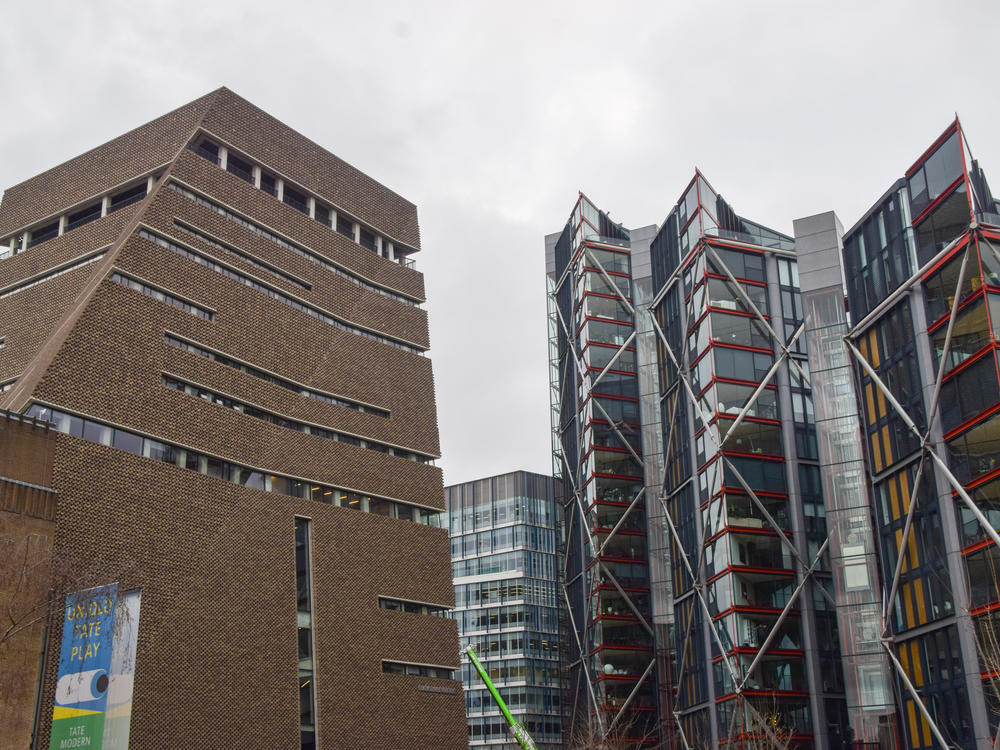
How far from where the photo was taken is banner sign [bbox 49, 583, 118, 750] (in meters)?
30.5

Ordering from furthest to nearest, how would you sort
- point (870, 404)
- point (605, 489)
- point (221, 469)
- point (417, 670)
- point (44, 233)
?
point (605, 489), point (44, 233), point (417, 670), point (221, 469), point (870, 404)

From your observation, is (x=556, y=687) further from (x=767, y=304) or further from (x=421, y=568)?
(x=767, y=304)

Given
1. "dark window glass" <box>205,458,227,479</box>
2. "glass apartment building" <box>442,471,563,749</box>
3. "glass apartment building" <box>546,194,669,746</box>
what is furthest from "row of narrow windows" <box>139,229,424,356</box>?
"glass apartment building" <box>442,471,563,749</box>

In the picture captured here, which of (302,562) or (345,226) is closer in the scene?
(302,562)

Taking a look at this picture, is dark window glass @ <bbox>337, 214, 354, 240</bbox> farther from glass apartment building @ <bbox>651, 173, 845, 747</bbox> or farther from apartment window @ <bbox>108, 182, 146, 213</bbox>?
glass apartment building @ <bbox>651, 173, 845, 747</bbox>

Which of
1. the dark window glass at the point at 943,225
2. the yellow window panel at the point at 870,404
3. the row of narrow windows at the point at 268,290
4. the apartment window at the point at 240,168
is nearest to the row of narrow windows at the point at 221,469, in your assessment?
the row of narrow windows at the point at 268,290

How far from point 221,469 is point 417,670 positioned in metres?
18.2

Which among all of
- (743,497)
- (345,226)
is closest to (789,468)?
(743,497)

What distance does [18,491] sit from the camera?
25.8 m

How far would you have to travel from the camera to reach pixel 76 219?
72875 millimetres

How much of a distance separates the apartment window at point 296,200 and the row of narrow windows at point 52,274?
1433cm

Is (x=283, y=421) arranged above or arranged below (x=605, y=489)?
above

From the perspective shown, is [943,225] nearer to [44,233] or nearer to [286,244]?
[286,244]

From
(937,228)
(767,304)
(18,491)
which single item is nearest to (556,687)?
(767,304)
